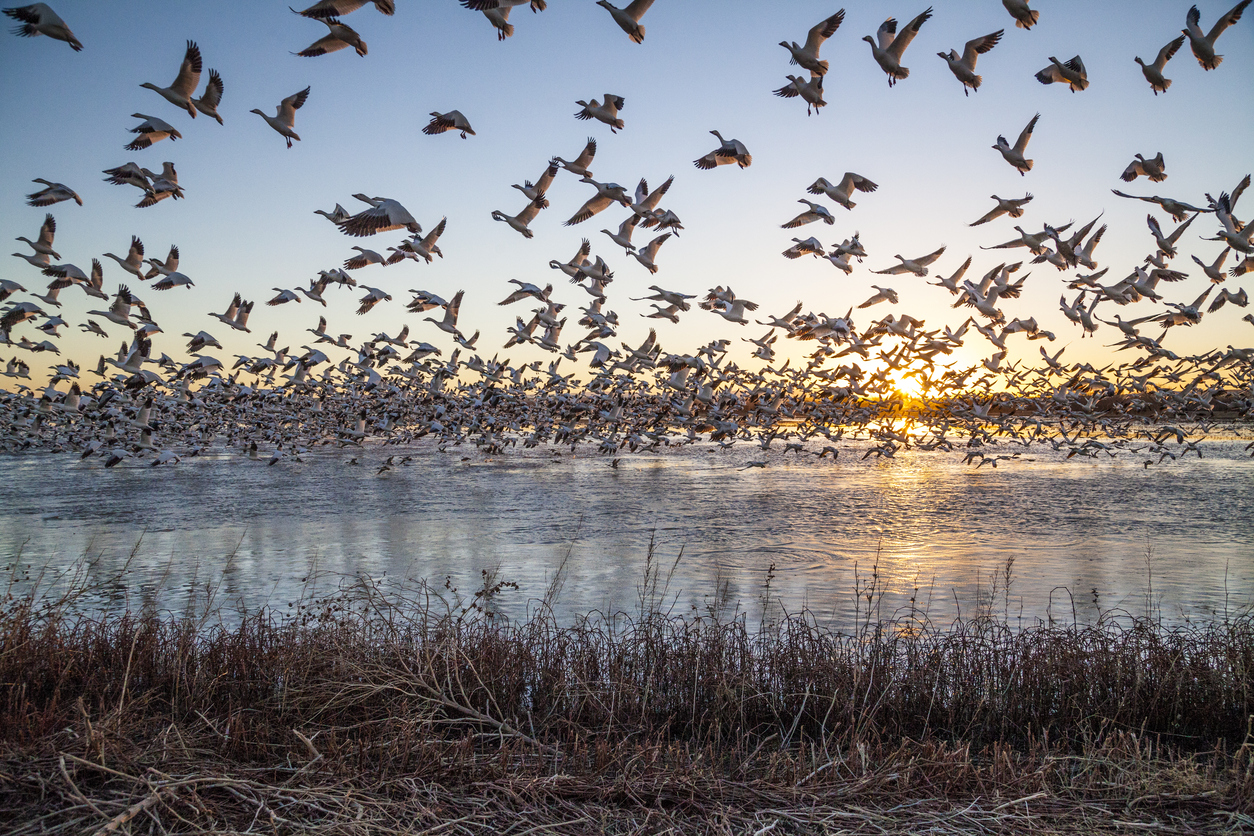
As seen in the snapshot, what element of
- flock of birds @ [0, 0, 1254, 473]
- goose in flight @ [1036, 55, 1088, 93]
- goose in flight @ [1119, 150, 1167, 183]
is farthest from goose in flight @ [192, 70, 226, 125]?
goose in flight @ [1119, 150, 1167, 183]

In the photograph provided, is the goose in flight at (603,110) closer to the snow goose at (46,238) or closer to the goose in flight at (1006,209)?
the goose in flight at (1006,209)

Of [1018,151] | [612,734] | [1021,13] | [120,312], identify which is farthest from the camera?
[120,312]

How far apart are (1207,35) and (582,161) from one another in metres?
9.70

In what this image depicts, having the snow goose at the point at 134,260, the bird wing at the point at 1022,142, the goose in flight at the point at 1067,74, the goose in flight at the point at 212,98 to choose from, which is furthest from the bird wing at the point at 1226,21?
the snow goose at the point at 134,260

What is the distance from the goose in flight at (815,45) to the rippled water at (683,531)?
7.21m

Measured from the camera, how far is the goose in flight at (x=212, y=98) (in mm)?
12195

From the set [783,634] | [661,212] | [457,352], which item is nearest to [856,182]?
[661,212]

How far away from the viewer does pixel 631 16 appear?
11.8m

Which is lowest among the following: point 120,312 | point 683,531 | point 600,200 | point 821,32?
point 683,531

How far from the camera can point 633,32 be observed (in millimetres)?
11898

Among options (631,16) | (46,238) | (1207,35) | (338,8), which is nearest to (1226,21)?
(1207,35)

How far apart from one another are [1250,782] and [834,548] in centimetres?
1290

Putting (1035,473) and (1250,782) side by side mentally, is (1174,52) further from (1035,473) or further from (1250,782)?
(1035,473)

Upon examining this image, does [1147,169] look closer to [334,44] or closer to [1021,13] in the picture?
[1021,13]
